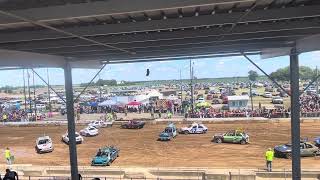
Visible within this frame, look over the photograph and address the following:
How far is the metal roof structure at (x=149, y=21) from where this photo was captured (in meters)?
4.50

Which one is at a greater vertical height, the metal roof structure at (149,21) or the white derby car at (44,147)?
the metal roof structure at (149,21)

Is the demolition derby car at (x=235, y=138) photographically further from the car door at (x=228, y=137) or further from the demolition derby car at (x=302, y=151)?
the demolition derby car at (x=302, y=151)

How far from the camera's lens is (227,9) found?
6215mm

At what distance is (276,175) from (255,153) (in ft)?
29.3

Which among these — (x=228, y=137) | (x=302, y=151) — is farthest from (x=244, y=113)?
(x=302, y=151)

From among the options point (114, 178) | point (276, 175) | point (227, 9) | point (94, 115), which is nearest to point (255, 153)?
point (276, 175)

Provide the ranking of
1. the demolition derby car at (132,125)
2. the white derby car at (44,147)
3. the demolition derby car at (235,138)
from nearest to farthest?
the demolition derby car at (235,138), the white derby car at (44,147), the demolition derby car at (132,125)

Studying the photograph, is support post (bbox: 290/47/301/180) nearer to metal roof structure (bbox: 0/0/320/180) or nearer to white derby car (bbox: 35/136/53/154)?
metal roof structure (bbox: 0/0/320/180)

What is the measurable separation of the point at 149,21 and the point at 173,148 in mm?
23509

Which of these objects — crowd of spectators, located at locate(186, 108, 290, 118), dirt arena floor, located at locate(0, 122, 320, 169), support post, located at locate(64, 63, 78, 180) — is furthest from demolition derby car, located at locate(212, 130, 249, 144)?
support post, located at locate(64, 63, 78, 180)

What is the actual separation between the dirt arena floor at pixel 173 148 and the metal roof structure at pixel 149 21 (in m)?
15.4

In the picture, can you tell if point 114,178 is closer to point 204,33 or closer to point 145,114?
point 204,33

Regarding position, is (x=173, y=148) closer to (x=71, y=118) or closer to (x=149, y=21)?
(x=71, y=118)

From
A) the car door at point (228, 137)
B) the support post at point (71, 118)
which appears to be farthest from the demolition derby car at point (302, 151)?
the support post at point (71, 118)
